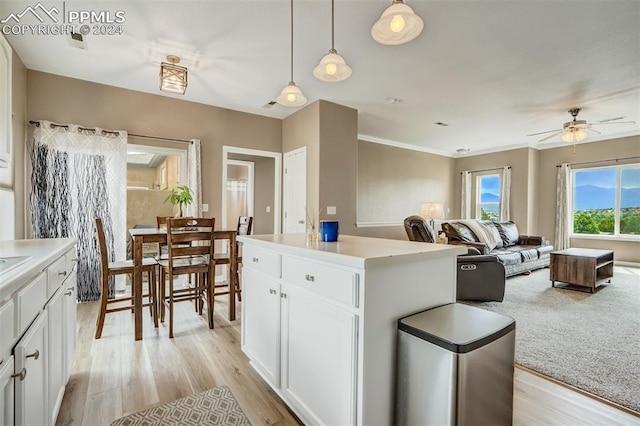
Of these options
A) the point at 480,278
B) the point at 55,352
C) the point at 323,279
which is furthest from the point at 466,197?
the point at 55,352

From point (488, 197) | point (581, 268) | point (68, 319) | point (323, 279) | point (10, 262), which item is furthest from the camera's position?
point (488, 197)

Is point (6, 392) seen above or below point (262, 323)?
above

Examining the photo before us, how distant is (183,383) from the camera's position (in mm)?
1968

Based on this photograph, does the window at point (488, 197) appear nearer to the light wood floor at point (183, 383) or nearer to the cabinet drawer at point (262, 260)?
the light wood floor at point (183, 383)

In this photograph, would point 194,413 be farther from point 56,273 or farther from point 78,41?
point 78,41

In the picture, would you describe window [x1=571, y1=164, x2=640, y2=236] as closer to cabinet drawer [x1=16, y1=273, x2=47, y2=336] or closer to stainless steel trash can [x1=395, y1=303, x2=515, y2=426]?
stainless steel trash can [x1=395, y1=303, x2=515, y2=426]

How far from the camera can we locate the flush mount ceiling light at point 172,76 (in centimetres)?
301

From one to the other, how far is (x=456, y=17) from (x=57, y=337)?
11.2 feet

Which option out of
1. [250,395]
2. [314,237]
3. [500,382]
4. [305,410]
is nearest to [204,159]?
[314,237]

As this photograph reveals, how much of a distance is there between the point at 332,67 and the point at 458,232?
3994 mm

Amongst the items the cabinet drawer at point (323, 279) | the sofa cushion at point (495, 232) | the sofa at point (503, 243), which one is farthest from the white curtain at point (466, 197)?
the cabinet drawer at point (323, 279)

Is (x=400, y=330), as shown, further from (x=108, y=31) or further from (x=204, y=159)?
(x=204, y=159)

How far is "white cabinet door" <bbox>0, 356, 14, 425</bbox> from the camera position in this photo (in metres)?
0.88

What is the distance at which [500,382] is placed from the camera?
1286mm
